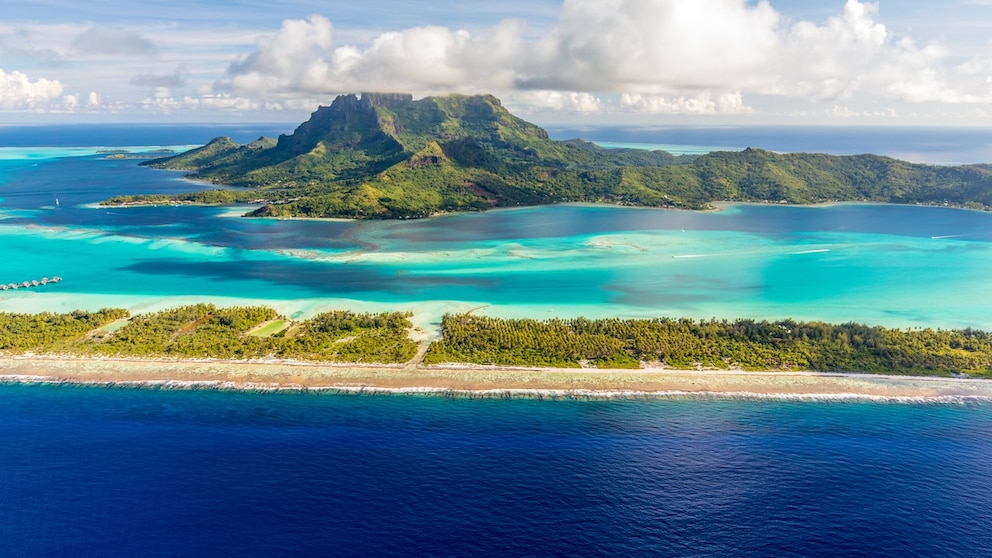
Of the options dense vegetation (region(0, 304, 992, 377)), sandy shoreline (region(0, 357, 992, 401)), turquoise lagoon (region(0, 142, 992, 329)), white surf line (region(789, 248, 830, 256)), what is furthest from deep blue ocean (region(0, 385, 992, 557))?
white surf line (region(789, 248, 830, 256))

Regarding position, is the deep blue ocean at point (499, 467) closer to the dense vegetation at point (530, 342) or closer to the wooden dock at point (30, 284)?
the wooden dock at point (30, 284)

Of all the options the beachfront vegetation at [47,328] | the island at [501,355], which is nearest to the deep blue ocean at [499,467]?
the island at [501,355]

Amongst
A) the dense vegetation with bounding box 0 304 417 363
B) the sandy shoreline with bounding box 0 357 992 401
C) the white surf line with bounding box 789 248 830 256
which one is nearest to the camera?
the sandy shoreline with bounding box 0 357 992 401

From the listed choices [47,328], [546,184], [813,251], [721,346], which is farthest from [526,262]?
[546,184]

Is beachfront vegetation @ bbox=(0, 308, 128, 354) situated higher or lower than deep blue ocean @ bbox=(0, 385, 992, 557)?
higher

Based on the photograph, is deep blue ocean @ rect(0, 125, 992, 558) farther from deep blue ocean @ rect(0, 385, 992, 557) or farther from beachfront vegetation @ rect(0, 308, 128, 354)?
beachfront vegetation @ rect(0, 308, 128, 354)

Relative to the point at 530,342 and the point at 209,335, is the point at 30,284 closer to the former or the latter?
the point at 209,335

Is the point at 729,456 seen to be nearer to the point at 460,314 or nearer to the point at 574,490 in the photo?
the point at 574,490

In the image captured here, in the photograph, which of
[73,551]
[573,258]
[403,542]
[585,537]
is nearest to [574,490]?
[585,537]
